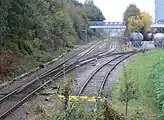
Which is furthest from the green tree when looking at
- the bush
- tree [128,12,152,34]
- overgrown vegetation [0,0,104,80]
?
the bush

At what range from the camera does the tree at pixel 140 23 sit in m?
89.4

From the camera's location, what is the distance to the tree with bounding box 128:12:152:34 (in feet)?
293

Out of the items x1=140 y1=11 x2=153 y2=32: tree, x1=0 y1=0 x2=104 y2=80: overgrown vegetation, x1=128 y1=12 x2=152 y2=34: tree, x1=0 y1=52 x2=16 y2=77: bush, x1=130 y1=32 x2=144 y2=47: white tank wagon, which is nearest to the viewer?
x1=0 y1=52 x2=16 y2=77: bush

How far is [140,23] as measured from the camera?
9056 centimetres

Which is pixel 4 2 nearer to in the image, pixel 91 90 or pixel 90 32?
pixel 91 90

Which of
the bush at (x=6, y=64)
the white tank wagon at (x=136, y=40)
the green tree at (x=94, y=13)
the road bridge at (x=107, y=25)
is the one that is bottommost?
the white tank wagon at (x=136, y=40)

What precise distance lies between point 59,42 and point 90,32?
53839 mm

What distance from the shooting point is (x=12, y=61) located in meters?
30.8

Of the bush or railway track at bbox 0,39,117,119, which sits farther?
the bush

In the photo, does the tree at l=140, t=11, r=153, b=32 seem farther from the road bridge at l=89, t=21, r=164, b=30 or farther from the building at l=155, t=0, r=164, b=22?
the building at l=155, t=0, r=164, b=22

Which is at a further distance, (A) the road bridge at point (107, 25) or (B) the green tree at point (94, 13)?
(B) the green tree at point (94, 13)

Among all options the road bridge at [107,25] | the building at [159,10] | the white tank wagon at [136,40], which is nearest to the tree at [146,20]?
the white tank wagon at [136,40]

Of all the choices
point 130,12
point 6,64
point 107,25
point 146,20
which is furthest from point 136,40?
point 6,64

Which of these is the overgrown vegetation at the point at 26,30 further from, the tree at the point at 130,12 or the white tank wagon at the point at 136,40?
the tree at the point at 130,12
